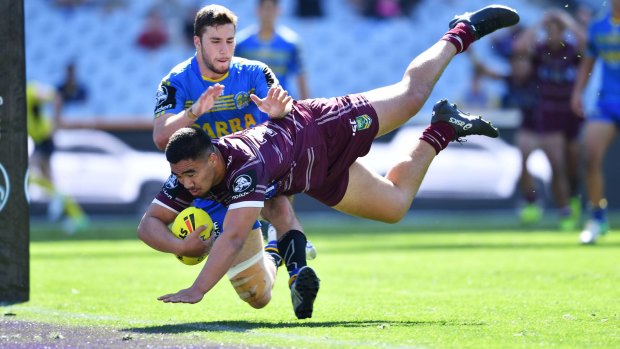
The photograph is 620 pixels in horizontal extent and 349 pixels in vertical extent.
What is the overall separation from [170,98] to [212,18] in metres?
0.59

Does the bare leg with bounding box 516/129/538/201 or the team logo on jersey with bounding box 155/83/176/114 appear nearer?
the team logo on jersey with bounding box 155/83/176/114

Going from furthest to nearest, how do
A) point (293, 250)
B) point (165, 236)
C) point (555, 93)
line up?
point (555, 93), point (293, 250), point (165, 236)

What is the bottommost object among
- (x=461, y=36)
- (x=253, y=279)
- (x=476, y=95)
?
(x=253, y=279)

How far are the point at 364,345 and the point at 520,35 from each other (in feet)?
56.3

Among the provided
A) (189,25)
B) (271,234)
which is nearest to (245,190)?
(271,234)

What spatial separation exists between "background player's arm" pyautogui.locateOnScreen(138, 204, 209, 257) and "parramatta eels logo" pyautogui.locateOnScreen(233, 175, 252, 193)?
0.64 metres

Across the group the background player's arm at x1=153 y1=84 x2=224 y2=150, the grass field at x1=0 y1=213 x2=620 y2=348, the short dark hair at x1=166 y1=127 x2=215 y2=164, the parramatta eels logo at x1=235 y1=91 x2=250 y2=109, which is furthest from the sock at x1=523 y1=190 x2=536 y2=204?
the short dark hair at x1=166 y1=127 x2=215 y2=164

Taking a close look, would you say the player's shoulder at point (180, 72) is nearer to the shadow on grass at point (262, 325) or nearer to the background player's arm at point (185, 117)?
the background player's arm at point (185, 117)

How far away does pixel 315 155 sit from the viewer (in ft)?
23.7

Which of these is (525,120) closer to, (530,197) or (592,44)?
(530,197)

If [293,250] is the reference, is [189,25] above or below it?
above

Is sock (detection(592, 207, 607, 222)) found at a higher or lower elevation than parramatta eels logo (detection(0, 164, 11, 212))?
lower

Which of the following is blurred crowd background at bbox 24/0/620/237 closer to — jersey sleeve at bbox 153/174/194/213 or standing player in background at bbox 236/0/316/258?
standing player in background at bbox 236/0/316/258

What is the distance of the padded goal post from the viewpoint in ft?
26.6
